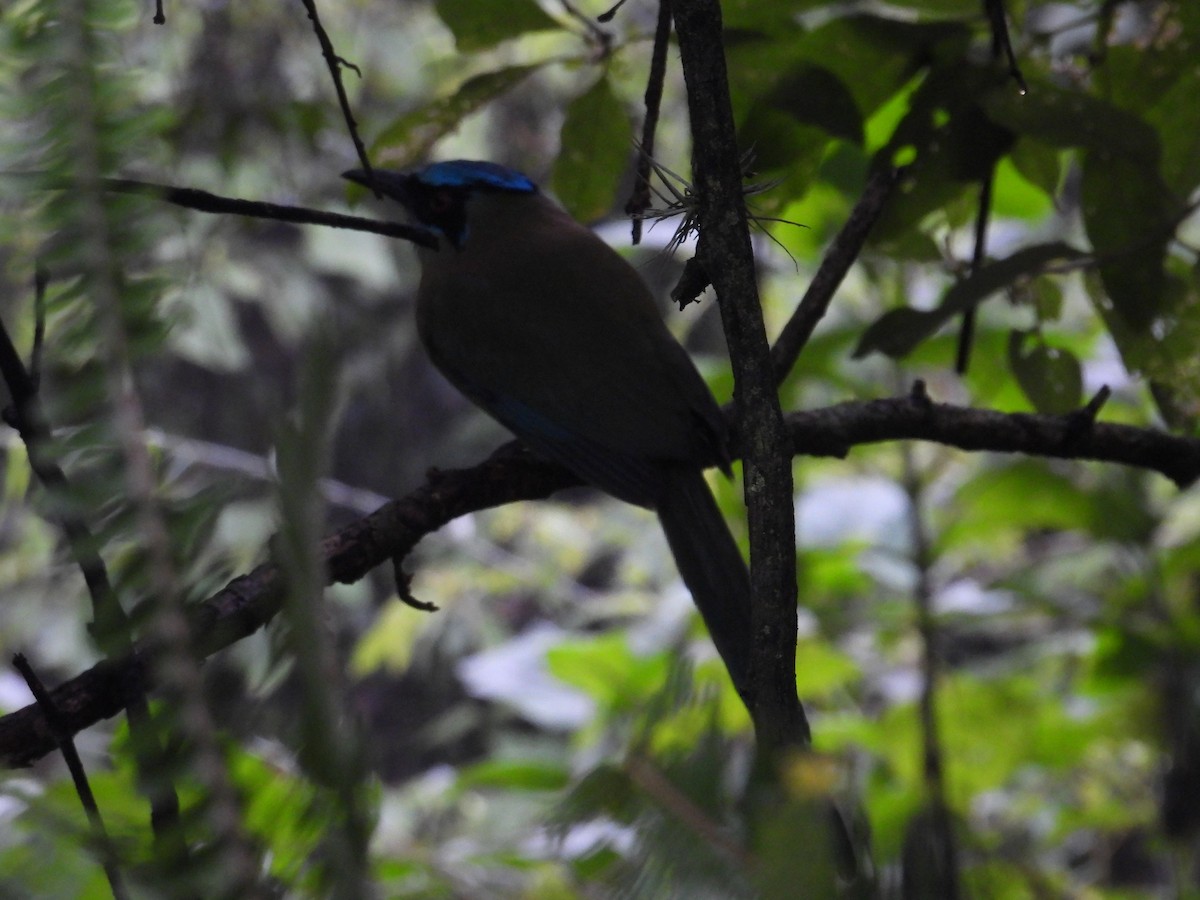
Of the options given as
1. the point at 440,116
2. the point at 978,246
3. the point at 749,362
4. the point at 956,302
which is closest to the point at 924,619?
the point at 978,246

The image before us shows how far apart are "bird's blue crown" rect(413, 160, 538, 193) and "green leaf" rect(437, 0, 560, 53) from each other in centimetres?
119

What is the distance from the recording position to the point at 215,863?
29cm

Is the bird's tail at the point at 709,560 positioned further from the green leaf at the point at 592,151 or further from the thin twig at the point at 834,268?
the green leaf at the point at 592,151

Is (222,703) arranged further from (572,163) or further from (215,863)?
(572,163)

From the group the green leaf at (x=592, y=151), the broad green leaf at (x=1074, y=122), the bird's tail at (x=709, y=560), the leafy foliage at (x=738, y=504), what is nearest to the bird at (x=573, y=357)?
the bird's tail at (x=709, y=560)

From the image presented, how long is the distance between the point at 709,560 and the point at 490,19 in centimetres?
87

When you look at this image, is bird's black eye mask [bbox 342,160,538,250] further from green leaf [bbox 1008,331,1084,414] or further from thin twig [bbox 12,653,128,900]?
thin twig [bbox 12,653,128,900]

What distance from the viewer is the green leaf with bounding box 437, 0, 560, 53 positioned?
1522mm

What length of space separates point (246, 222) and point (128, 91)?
2578mm

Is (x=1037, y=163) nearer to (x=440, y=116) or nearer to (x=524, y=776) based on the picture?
(x=440, y=116)

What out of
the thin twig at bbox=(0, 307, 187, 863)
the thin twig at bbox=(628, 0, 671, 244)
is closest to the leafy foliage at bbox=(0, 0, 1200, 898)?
the thin twig at bbox=(0, 307, 187, 863)

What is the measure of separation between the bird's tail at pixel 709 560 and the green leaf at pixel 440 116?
0.71 metres

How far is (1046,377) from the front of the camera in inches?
61.6

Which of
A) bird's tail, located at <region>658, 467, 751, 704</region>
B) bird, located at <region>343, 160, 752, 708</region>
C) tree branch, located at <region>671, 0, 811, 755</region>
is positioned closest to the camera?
tree branch, located at <region>671, 0, 811, 755</region>
